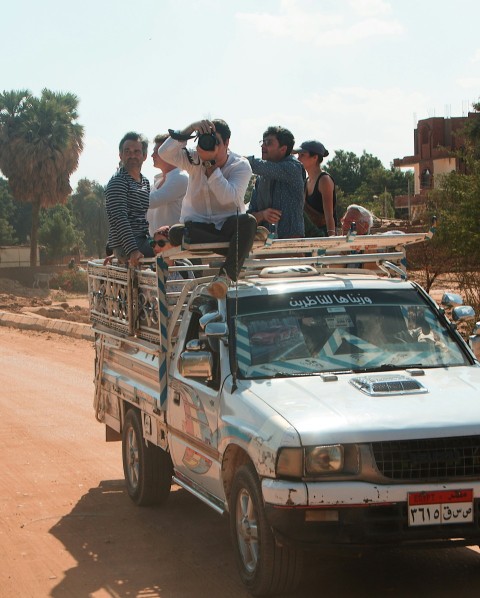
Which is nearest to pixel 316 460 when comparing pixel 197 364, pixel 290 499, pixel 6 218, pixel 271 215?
pixel 290 499

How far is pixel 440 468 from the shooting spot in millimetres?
5508

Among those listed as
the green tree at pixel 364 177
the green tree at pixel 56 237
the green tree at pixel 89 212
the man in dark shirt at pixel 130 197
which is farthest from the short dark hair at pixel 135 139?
the green tree at pixel 89 212

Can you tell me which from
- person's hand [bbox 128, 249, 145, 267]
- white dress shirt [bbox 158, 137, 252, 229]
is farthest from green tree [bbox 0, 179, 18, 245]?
white dress shirt [bbox 158, 137, 252, 229]

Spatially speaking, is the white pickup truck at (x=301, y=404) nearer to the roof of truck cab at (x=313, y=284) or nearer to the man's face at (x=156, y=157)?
the roof of truck cab at (x=313, y=284)

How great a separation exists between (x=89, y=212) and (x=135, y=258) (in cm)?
10149

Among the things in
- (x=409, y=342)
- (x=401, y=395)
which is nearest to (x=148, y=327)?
(x=409, y=342)

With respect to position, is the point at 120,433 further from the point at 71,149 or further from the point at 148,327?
the point at 71,149

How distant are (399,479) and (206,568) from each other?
1.65 m

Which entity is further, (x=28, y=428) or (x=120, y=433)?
(x=28, y=428)

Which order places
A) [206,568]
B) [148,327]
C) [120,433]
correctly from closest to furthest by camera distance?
[206,568], [148,327], [120,433]

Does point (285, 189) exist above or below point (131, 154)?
below

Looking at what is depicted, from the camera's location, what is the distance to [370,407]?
565 cm

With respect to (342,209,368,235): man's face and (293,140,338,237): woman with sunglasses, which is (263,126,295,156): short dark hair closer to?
(293,140,338,237): woman with sunglasses

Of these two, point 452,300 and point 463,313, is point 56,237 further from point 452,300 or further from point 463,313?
point 463,313
